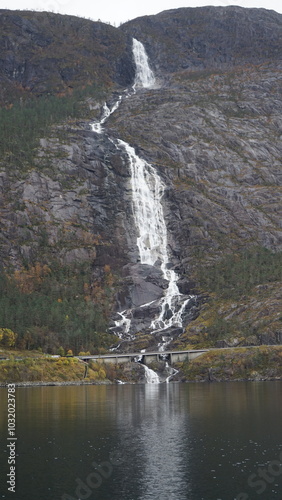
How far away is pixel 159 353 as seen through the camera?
147500 mm

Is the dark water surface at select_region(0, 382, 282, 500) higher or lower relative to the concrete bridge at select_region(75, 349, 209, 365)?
lower

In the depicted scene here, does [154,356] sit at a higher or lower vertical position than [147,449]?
higher

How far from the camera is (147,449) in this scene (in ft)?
185

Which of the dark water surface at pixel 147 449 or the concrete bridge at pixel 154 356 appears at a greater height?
the concrete bridge at pixel 154 356

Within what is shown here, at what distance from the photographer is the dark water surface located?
4312 centimetres

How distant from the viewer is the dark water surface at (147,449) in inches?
1698

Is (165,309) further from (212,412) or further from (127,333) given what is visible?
(212,412)

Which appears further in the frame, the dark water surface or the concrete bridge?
the concrete bridge

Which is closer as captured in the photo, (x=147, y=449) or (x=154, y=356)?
(x=147, y=449)

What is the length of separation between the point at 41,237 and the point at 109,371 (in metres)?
71.4

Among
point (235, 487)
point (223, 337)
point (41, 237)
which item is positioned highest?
point (41, 237)

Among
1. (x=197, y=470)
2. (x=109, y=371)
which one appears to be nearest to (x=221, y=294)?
(x=109, y=371)

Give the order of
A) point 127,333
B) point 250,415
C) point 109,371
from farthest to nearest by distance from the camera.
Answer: point 127,333 → point 109,371 → point 250,415

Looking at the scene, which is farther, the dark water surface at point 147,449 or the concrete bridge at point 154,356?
the concrete bridge at point 154,356
